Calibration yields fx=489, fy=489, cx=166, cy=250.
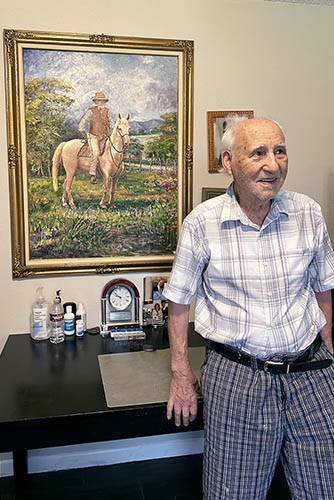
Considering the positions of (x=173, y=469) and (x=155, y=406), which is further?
(x=173, y=469)

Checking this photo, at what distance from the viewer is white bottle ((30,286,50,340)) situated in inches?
83.1

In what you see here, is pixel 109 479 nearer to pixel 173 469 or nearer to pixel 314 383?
pixel 173 469

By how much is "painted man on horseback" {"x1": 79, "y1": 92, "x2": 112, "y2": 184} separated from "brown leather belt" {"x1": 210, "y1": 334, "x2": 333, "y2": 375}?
1.04 m

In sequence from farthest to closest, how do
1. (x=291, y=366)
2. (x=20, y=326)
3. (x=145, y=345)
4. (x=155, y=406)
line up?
(x=20, y=326) → (x=145, y=345) → (x=155, y=406) → (x=291, y=366)

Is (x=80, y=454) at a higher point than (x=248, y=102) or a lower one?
lower

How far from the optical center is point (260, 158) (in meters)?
1.44

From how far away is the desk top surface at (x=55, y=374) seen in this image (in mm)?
1578

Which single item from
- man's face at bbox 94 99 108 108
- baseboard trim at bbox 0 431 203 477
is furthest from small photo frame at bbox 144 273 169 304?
man's face at bbox 94 99 108 108

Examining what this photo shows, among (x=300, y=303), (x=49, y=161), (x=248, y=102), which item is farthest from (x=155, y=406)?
(x=248, y=102)

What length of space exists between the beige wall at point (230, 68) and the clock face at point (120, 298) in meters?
0.07

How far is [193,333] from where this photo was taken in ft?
7.42

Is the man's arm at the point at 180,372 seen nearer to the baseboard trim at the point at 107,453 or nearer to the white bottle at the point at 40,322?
the white bottle at the point at 40,322

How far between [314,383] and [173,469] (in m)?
1.15

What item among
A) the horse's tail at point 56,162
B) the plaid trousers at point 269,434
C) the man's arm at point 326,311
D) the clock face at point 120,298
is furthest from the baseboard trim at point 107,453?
the horse's tail at point 56,162
